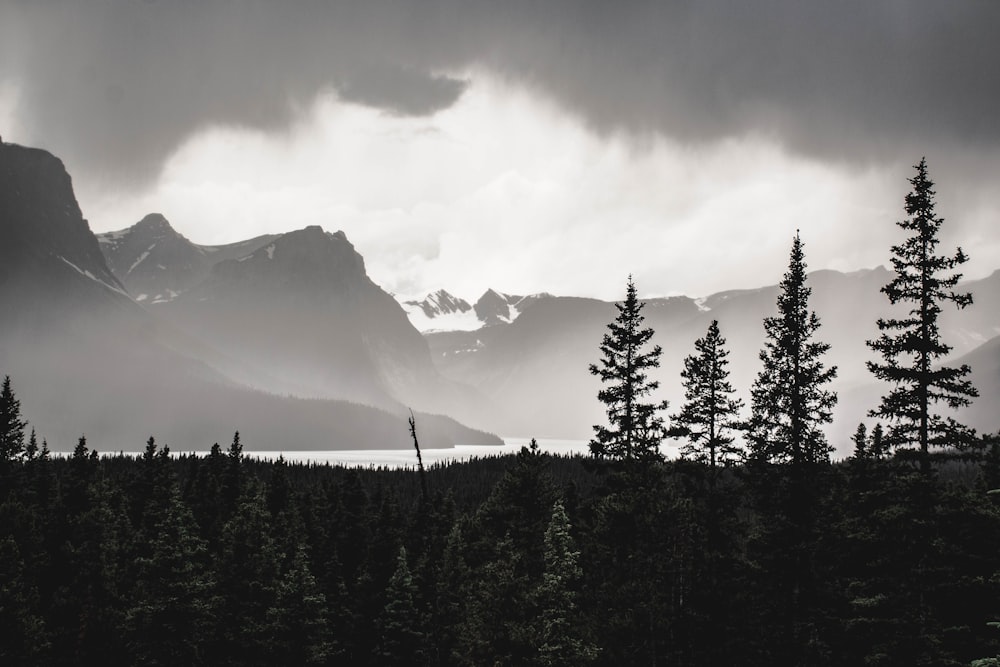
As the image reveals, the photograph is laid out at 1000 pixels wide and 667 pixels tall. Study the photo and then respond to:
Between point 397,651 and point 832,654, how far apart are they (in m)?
24.2

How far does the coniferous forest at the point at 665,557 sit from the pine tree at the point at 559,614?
10 cm

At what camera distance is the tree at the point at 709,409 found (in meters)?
32.1

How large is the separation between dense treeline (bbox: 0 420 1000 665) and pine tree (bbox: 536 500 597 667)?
8 cm

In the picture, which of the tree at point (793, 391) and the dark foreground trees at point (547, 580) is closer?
the dark foreground trees at point (547, 580)

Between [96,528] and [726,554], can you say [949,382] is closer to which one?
[726,554]

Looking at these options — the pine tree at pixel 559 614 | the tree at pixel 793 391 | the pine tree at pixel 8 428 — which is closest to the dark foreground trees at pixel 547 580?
the pine tree at pixel 559 614

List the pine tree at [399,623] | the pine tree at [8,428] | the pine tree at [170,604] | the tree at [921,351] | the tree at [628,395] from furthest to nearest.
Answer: the pine tree at [8,428]
the pine tree at [399,623]
the pine tree at [170,604]
the tree at [628,395]
the tree at [921,351]

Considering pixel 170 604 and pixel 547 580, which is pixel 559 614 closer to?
pixel 547 580

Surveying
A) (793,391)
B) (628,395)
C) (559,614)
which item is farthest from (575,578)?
(793,391)

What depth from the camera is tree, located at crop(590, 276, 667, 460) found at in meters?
31.7

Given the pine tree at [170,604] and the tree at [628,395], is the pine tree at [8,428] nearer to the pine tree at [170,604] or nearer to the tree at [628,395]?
the pine tree at [170,604]

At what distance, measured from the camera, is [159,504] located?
60656 millimetres

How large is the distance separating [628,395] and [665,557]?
724cm

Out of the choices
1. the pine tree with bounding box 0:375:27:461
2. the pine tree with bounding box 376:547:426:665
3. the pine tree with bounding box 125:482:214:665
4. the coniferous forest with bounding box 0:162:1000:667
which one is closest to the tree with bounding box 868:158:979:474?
the coniferous forest with bounding box 0:162:1000:667
